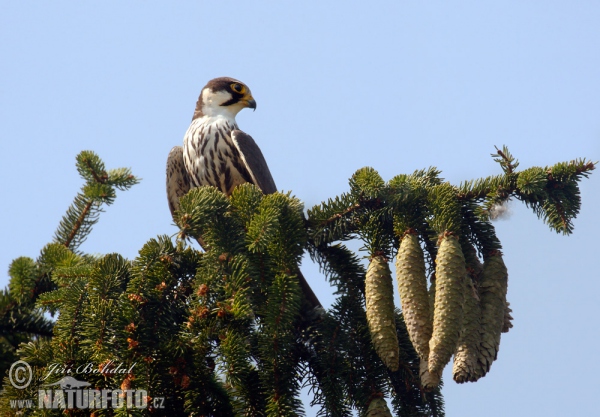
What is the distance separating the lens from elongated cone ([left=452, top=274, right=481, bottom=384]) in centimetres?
316

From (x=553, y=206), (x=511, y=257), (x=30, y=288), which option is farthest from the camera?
(x=511, y=257)

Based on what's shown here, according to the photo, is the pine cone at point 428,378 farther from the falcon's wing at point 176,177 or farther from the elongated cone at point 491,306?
the falcon's wing at point 176,177

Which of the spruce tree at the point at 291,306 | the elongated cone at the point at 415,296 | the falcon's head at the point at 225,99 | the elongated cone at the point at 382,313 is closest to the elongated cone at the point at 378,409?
the spruce tree at the point at 291,306

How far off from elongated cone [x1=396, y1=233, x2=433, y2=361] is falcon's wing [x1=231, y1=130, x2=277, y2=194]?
2903 millimetres

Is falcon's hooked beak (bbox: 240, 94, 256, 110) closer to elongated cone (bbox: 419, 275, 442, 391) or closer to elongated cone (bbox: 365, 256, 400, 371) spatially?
elongated cone (bbox: 365, 256, 400, 371)

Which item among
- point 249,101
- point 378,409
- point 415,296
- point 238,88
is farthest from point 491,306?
point 238,88

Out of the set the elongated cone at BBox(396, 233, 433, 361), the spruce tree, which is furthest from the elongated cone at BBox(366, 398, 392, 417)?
the elongated cone at BBox(396, 233, 433, 361)

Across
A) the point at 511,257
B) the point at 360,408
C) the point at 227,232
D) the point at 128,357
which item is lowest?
the point at 360,408

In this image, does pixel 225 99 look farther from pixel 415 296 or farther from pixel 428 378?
pixel 428 378

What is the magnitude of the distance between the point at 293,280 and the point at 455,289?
719 mm

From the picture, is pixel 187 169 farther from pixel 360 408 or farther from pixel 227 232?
pixel 360 408

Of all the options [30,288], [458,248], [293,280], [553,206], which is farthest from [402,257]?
[30,288]

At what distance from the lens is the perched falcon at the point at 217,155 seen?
6461 mm

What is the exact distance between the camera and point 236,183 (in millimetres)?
6477
